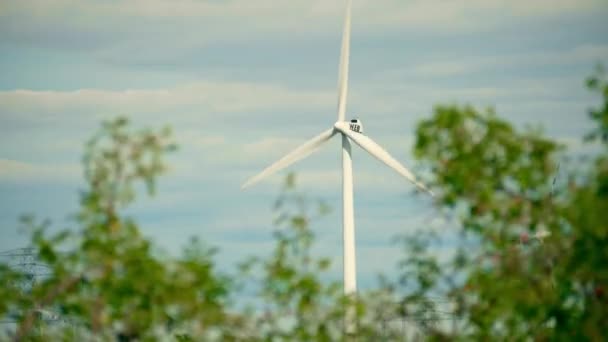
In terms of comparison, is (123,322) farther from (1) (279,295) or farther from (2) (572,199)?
(2) (572,199)

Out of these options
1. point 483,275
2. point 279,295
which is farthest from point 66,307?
point 483,275

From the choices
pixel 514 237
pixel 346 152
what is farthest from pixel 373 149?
pixel 514 237

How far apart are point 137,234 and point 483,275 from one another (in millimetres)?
11431

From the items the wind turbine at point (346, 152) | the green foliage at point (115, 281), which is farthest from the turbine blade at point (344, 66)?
the green foliage at point (115, 281)

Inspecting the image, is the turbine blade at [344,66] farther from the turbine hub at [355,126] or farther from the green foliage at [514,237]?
the green foliage at [514,237]

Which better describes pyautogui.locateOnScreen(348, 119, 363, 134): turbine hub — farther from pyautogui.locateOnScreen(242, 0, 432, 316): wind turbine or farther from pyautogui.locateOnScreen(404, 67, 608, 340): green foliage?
pyautogui.locateOnScreen(404, 67, 608, 340): green foliage

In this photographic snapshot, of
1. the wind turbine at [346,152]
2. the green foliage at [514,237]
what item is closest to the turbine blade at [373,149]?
the wind turbine at [346,152]

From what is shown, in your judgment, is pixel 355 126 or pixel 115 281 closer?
pixel 115 281

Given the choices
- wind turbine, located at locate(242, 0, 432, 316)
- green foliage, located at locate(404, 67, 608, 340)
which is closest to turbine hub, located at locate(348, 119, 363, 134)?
wind turbine, located at locate(242, 0, 432, 316)

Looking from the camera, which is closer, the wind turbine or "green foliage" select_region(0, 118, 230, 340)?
"green foliage" select_region(0, 118, 230, 340)

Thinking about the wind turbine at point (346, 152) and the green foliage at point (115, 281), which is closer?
the green foliage at point (115, 281)

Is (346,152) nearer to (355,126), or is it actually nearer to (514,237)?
(355,126)

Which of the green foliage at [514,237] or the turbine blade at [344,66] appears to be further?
the turbine blade at [344,66]

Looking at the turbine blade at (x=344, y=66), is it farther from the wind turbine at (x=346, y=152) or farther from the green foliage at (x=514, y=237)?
the green foliage at (x=514, y=237)
